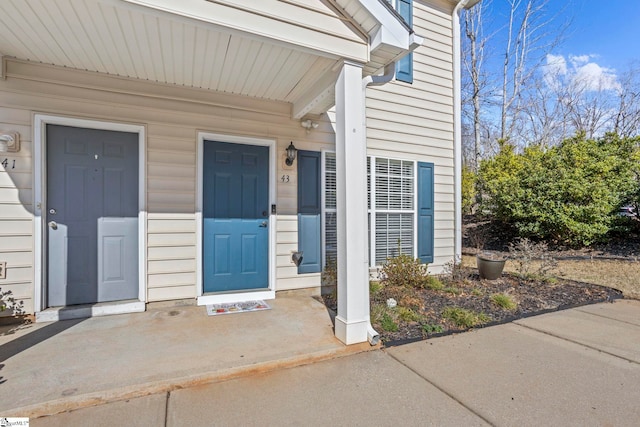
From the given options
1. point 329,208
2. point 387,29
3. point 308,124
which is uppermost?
point 387,29

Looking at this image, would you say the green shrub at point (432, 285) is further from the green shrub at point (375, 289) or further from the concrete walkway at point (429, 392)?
the concrete walkway at point (429, 392)

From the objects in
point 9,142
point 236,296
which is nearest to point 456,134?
point 236,296

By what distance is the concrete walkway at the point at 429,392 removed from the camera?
70.6 inches

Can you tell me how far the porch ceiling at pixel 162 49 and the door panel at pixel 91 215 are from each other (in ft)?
2.39

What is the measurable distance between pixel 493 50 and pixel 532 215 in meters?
11.3

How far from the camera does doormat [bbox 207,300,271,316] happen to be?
11.0 ft

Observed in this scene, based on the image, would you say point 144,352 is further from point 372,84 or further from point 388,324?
point 372,84

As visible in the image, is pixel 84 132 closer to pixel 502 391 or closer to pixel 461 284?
pixel 502 391

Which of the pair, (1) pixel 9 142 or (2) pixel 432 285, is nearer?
(1) pixel 9 142

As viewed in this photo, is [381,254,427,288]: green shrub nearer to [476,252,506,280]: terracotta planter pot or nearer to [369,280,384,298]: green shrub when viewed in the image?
[369,280,384,298]: green shrub

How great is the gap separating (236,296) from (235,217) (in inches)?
35.6

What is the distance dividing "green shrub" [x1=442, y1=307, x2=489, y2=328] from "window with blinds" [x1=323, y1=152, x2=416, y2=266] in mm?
1437

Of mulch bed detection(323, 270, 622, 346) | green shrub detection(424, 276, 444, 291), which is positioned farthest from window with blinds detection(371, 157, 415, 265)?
mulch bed detection(323, 270, 622, 346)

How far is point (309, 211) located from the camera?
4.08 metres
